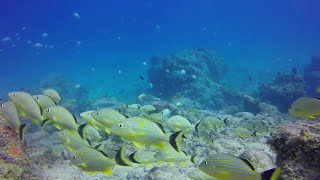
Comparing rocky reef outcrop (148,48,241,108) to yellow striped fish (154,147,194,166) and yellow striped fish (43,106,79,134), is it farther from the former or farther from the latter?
yellow striped fish (43,106,79,134)

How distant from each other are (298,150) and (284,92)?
54.6 ft

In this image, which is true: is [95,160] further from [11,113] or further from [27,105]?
[11,113]

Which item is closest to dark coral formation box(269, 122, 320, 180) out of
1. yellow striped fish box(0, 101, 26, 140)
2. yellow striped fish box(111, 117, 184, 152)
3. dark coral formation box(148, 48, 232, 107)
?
yellow striped fish box(111, 117, 184, 152)

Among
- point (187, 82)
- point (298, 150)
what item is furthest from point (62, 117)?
point (187, 82)

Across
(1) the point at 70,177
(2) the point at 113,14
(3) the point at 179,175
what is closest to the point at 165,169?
(3) the point at 179,175

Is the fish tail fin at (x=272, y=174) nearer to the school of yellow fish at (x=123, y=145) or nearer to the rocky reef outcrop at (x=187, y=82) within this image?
the school of yellow fish at (x=123, y=145)

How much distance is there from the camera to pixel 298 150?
2502 millimetres

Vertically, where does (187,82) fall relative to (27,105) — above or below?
above

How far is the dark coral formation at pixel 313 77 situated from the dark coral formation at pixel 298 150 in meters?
22.4

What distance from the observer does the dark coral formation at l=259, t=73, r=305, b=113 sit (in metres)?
16.4

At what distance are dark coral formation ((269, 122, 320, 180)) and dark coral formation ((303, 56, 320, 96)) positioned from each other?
2239 cm

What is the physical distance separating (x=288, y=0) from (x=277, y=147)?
251721 mm

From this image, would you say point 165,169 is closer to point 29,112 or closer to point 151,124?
point 151,124

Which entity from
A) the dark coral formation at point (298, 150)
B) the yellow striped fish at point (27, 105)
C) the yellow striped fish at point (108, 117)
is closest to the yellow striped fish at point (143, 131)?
the yellow striped fish at point (108, 117)
